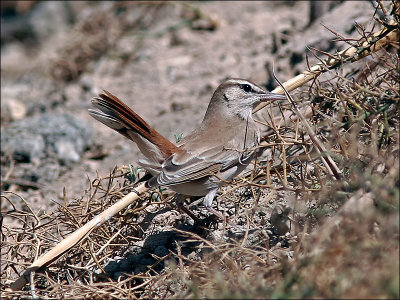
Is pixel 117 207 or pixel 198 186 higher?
pixel 198 186

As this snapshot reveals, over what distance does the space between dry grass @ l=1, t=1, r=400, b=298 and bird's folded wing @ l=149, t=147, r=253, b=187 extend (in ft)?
0.87

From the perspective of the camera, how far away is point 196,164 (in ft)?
14.8

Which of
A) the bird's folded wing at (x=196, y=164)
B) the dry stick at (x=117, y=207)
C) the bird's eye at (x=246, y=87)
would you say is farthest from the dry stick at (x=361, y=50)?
the bird's folded wing at (x=196, y=164)

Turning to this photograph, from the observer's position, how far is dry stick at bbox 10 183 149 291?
12.5ft

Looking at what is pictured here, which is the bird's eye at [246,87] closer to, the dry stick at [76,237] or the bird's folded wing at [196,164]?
the bird's folded wing at [196,164]

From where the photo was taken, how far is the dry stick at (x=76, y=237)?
380cm

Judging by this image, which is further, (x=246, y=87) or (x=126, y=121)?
(x=246, y=87)

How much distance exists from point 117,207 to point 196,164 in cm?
71

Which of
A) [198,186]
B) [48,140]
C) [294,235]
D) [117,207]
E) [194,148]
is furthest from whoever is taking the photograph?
[48,140]

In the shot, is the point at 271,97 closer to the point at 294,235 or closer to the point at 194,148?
the point at 194,148

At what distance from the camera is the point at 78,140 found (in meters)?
7.35

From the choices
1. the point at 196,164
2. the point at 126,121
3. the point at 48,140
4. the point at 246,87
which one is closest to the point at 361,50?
the point at 246,87

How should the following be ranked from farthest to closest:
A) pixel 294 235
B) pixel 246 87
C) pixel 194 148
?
pixel 246 87 < pixel 194 148 < pixel 294 235

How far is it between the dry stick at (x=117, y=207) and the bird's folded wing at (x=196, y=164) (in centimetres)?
26
